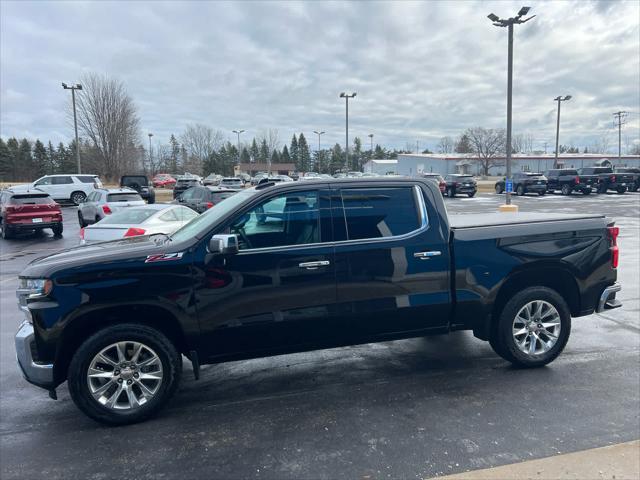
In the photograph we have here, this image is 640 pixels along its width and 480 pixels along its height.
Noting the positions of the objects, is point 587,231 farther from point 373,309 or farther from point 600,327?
point 373,309

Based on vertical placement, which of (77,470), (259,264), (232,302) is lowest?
(77,470)

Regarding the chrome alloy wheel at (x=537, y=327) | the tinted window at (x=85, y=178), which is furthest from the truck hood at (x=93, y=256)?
the tinted window at (x=85, y=178)

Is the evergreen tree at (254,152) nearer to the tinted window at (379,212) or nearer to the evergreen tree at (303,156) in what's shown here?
the evergreen tree at (303,156)

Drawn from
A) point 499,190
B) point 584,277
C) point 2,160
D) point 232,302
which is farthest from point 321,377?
point 2,160

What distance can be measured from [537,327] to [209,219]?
3.34 metres

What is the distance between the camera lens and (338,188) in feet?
14.0

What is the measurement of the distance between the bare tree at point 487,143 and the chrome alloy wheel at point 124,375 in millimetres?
86548

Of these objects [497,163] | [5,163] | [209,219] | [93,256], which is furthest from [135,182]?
[497,163]

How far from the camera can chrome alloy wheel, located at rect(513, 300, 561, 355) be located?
4633 millimetres

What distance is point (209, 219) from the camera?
13.8 feet

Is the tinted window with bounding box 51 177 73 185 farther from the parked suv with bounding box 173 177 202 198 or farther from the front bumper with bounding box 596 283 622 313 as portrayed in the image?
the front bumper with bounding box 596 283 622 313

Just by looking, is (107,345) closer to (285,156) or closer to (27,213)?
(27,213)

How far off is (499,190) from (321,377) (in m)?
36.5

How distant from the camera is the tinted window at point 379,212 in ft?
13.8
